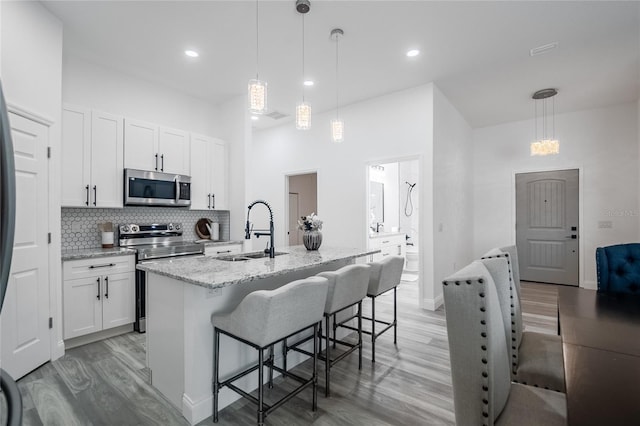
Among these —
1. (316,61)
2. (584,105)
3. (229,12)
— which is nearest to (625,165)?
(584,105)

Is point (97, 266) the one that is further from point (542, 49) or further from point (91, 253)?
point (542, 49)

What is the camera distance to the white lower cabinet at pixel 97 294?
2.96 m

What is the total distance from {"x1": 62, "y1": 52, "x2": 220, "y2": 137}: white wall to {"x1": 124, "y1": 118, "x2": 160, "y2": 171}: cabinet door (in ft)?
1.31

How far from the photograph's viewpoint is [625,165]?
16.2 ft

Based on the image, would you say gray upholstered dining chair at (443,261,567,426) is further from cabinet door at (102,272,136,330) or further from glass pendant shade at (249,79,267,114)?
cabinet door at (102,272,136,330)

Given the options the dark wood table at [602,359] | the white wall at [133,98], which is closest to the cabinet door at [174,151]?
the white wall at [133,98]

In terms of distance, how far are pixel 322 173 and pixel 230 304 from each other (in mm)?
3465

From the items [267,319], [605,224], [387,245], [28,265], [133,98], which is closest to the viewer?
[267,319]

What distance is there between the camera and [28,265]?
2492 mm

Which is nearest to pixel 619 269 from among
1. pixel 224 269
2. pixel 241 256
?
pixel 224 269

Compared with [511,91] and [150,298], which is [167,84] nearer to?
[150,298]

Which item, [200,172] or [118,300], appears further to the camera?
[200,172]

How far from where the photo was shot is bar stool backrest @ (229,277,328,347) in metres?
1.70

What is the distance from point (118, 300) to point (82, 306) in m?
0.31
